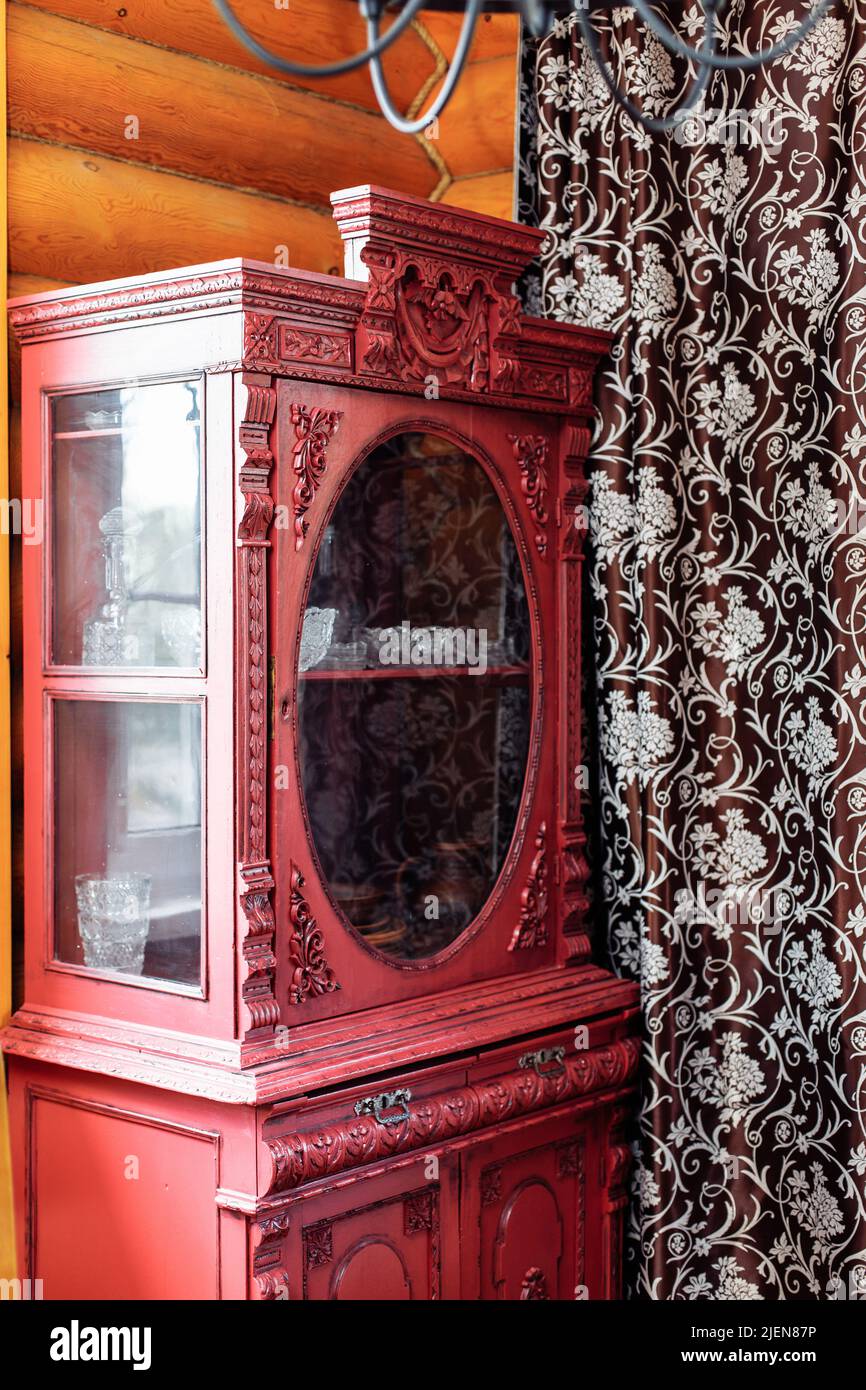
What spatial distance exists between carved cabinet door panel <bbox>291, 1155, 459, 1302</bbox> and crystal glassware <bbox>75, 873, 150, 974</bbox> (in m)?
0.41

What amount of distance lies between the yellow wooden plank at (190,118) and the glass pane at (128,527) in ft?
1.68

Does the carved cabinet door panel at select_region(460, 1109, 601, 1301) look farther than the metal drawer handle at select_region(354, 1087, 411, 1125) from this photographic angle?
Yes

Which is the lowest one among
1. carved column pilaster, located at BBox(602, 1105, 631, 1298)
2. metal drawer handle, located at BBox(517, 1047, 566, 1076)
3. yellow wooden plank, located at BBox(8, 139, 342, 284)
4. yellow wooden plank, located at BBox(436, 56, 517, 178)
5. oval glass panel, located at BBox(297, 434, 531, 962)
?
carved column pilaster, located at BBox(602, 1105, 631, 1298)

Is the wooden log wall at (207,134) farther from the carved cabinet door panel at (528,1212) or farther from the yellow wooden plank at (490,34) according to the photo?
the carved cabinet door panel at (528,1212)

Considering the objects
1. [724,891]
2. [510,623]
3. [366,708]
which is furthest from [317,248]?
[724,891]

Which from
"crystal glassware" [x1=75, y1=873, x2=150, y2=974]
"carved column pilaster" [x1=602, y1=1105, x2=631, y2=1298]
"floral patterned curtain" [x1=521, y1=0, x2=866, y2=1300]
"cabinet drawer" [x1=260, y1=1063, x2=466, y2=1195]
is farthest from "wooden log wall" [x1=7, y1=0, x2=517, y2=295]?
"carved column pilaster" [x1=602, y1=1105, x2=631, y2=1298]

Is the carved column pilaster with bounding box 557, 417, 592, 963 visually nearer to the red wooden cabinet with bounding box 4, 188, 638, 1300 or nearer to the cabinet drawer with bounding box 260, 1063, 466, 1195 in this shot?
the red wooden cabinet with bounding box 4, 188, 638, 1300

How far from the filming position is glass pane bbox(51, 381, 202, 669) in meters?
1.80

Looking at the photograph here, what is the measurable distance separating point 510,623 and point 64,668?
0.72 m

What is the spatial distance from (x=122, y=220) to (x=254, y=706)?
92 centimetres

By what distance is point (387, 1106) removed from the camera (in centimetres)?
188

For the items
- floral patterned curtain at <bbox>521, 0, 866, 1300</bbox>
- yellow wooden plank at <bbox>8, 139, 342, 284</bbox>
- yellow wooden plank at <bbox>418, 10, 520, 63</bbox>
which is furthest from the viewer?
yellow wooden plank at <bbox>418, 10, 520, 63</bbox>

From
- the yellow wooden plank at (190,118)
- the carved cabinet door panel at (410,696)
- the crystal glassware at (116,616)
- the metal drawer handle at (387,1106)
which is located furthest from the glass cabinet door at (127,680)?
the yellow wooden plank at (190,118)

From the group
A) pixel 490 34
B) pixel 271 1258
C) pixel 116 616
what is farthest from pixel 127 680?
pixel 490 34
